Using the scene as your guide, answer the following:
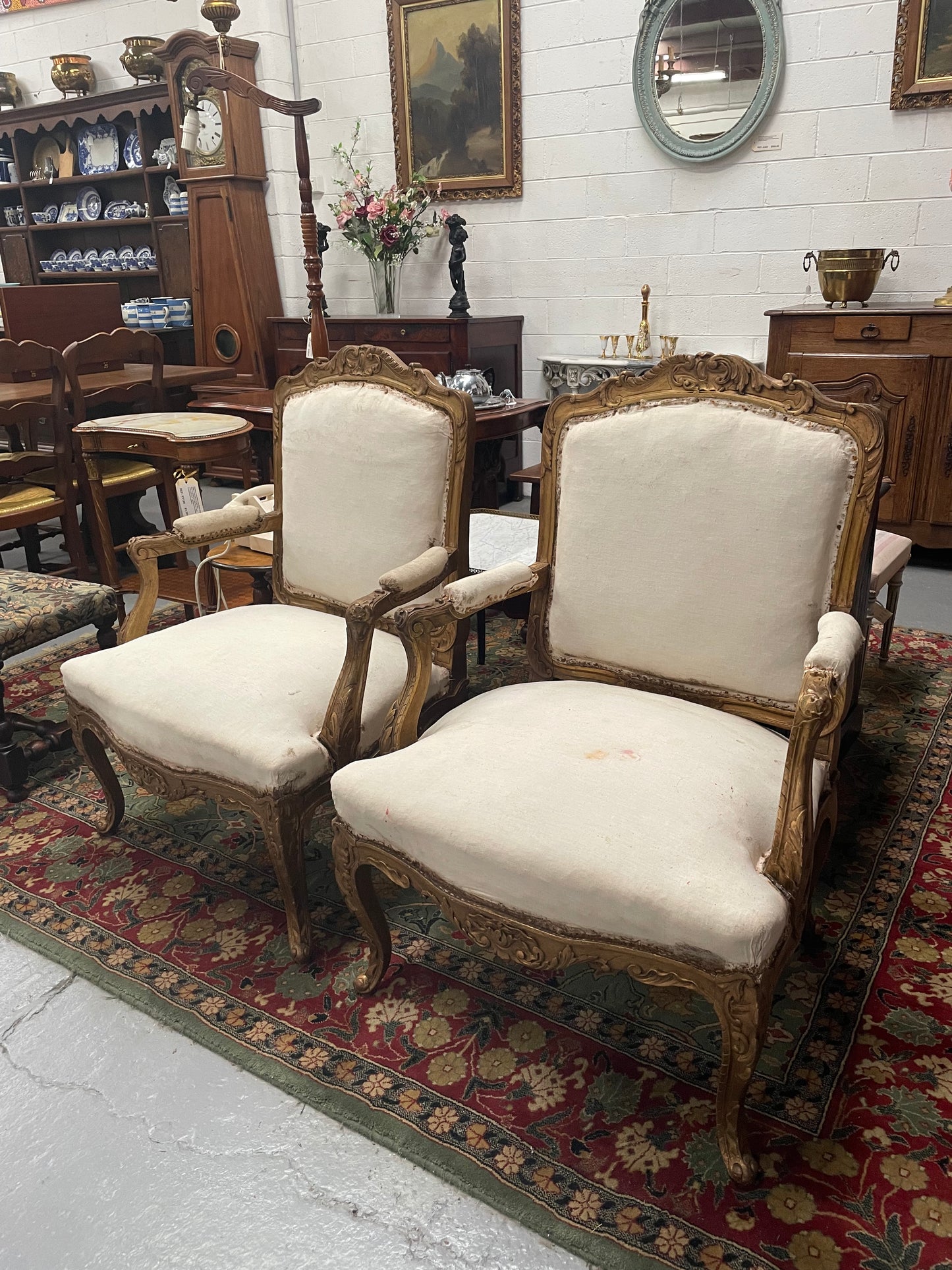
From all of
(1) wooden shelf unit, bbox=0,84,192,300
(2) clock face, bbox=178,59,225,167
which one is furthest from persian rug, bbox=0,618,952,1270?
(1) wooden shelf unit, bbox=0,84,192,300

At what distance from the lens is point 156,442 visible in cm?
304

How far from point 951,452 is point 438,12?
10.7 ft

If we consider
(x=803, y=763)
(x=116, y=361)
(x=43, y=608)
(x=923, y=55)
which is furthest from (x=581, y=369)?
(x=803, y=763)

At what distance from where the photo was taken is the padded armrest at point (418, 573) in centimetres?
164

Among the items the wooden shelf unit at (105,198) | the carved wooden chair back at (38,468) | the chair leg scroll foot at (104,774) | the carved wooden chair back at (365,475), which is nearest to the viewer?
the carved wooden chair back at (365,475)

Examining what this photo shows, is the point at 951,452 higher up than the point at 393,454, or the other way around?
the point at 393,454

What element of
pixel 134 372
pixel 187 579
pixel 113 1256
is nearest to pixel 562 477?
pixel 113 1256

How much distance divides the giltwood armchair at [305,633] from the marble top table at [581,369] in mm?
2431

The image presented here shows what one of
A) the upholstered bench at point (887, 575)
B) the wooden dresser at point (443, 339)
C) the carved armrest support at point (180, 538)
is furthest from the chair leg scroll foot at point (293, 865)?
the wooden dresser at point (443, 339)

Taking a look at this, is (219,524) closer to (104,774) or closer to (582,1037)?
(104,774)

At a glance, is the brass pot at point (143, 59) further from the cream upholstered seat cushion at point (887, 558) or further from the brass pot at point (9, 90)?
the cream upholstered seat cushion at point (887, 558)

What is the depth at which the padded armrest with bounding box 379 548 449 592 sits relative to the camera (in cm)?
164

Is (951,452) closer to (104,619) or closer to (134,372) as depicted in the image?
(104,619)

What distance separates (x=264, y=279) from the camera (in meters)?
5.21
